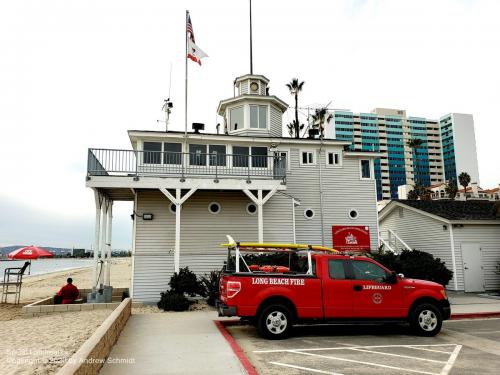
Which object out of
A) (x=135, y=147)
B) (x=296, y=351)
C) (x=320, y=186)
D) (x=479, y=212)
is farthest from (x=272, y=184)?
(x=479, y=212)

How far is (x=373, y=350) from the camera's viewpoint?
7320mm

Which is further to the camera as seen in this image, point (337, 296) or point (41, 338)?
point (41, 338)

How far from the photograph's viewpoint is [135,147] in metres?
18.3

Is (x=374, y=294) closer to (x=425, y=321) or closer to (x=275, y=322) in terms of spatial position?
(x=425, y=321)

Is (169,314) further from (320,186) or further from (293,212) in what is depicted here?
(320,186)

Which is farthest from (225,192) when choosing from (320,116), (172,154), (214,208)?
(320,116)

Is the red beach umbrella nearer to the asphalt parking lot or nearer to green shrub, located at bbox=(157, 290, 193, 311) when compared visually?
green shrub, located at bbox=(157, 290, 193, 311)

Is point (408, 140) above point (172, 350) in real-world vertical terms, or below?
above

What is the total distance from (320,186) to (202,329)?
1128 cm

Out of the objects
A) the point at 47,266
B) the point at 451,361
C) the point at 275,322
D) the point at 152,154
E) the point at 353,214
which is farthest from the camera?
the point at 47,266

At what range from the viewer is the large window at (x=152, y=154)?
1692 cm

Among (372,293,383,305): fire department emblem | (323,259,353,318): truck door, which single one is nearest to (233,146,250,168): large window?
(323,259,353,318): truck door

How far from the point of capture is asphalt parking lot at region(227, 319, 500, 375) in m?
6.12

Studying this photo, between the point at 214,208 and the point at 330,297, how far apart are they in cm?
944
